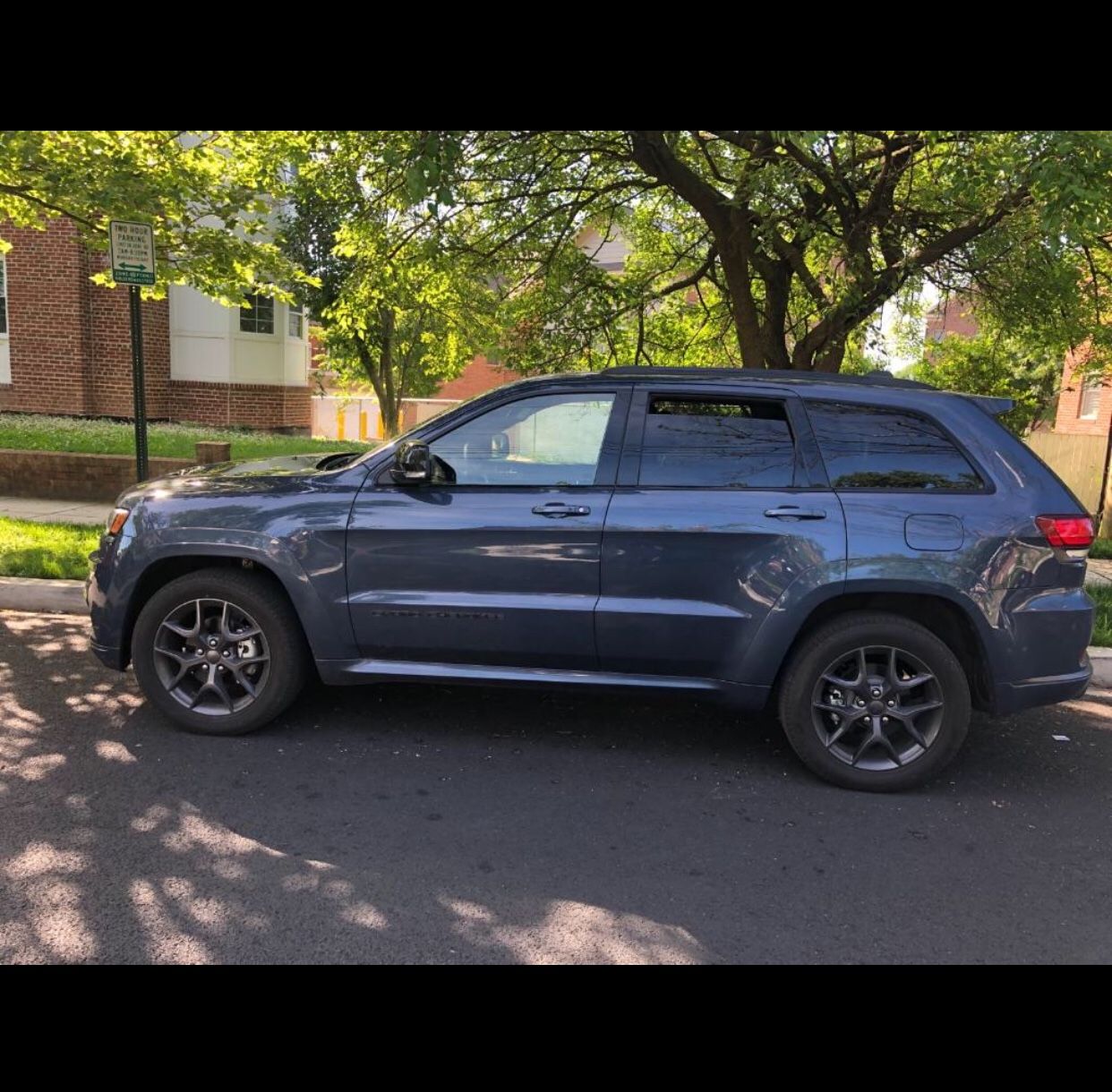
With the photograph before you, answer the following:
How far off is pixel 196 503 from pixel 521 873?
7.94 ft

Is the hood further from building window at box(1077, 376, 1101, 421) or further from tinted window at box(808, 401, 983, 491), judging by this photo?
building window at box(1077, 376, 1101, 421)

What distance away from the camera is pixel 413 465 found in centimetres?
410

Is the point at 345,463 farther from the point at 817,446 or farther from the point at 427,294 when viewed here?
the point at 427,294

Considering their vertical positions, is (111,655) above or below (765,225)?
below

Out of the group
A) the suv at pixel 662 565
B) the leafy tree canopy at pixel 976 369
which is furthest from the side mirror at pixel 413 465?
the leafy tree canopy at pixel 976 369

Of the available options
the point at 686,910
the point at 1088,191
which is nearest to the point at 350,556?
the point at 686,910

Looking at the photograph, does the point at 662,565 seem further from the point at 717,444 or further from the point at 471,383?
the point at 471,383

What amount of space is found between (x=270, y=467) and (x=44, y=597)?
10.1 feet

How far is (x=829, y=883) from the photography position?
3.22 meters

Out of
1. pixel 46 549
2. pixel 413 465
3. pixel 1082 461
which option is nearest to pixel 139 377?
pixel 46 549

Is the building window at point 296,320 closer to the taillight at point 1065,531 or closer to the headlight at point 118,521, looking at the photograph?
the headlight at point 118,521

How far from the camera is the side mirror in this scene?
13.5ft

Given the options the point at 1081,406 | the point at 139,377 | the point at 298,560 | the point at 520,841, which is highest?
the point at 1081,406

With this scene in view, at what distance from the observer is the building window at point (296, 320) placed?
19047mm
